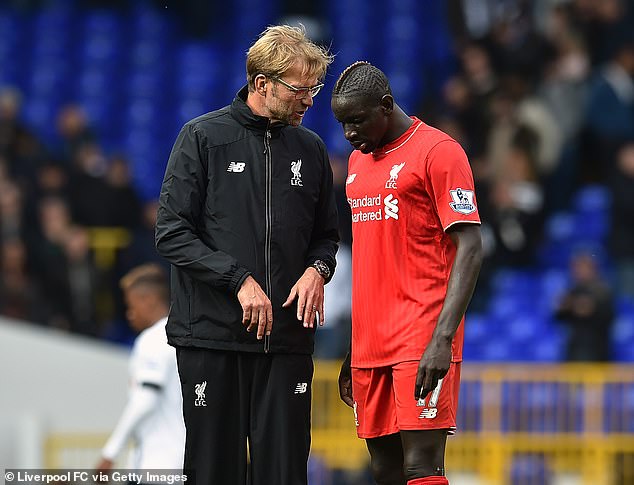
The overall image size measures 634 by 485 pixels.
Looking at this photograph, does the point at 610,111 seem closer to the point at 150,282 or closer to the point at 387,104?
the point at 150,282

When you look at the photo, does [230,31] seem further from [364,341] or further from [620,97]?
[364,341]

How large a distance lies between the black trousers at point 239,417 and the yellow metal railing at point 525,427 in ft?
23.9

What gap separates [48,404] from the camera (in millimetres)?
14531

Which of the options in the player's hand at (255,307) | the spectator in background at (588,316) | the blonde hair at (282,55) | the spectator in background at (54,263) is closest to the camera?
the player's hand at (255,307)

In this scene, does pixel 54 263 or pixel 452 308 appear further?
pixel 54 263

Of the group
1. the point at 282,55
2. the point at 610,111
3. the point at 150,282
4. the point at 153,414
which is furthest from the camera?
the point at 610,111

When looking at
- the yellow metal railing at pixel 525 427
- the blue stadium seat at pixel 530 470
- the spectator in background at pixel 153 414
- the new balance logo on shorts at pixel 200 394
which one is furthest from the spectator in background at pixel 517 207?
the new balance logo on shorts at pixel 200 394

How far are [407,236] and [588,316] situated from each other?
8535 mm

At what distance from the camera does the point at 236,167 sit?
20.7 feet

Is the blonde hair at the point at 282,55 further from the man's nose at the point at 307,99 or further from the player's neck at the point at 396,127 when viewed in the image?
the player's neck at the point at 396,127

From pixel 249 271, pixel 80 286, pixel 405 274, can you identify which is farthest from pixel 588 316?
pixel 249 271

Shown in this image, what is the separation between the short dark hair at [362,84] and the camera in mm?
6293

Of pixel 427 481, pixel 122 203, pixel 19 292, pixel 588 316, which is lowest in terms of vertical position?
pixel 427 481

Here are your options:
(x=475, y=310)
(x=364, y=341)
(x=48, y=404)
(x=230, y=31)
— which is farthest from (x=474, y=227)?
(x=230, y=31)
